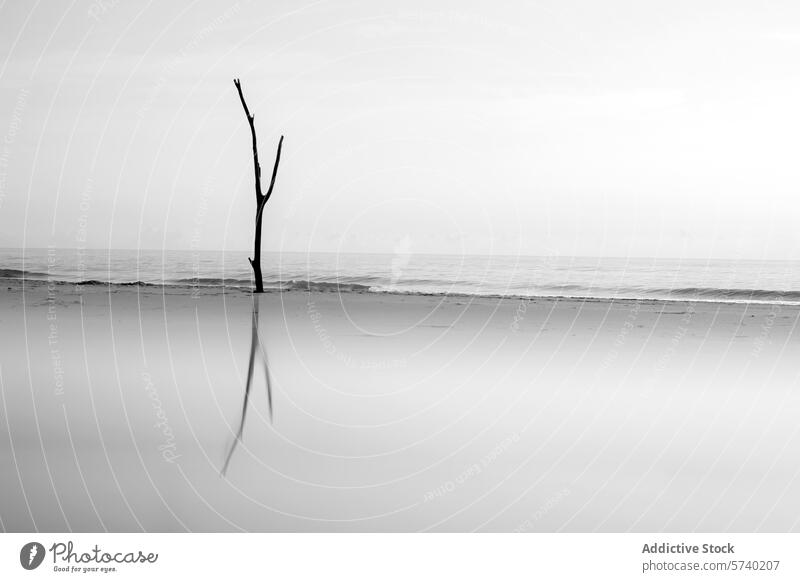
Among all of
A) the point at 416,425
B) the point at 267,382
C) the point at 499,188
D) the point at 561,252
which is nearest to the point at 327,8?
the point at 499,188

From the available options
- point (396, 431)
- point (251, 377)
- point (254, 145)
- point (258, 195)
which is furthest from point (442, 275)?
point (396, 431)

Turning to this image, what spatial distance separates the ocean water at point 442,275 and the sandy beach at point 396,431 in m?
8.06

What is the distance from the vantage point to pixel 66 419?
14.7ft

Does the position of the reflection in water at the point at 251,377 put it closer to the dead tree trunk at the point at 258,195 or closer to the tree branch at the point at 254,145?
the dead tree trunk at the point at 258,195

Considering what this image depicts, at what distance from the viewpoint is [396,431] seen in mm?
4465

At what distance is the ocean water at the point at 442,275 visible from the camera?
16859 mm

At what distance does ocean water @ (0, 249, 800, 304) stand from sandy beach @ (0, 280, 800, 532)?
8.06m

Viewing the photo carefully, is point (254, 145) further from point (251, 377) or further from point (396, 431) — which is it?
point (396, 431)

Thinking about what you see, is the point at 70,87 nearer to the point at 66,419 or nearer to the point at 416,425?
the point at 66,419

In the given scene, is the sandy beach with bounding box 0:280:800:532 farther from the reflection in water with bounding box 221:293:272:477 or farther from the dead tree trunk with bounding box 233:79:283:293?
the dead tree trunk with bounding box 233:79:283:293

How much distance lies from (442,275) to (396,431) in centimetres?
1671

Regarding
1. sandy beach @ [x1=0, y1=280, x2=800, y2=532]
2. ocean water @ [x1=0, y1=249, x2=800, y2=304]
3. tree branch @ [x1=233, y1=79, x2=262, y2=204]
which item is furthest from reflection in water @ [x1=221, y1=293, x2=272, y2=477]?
ocean water @ [x1=0, y1=249, x2=800, y2=304]

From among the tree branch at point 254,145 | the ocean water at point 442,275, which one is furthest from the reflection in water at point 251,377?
the ocean water at point 442,275
